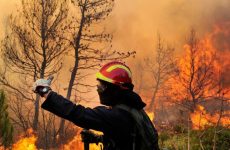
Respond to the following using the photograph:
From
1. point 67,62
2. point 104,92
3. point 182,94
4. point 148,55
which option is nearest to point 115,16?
point 148,55

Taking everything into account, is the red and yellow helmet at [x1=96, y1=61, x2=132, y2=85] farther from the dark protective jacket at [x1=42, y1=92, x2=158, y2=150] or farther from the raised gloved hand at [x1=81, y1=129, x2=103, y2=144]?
the raised gloved hand at [x1=81, y1=129, x2=103, y2=144]

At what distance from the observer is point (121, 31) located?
3888 cm

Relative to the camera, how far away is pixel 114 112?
3096 millimetres

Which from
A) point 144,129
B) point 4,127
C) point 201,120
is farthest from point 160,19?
point 144,129

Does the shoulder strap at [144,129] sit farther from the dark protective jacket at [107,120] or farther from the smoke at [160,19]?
the smoke at [160,19]

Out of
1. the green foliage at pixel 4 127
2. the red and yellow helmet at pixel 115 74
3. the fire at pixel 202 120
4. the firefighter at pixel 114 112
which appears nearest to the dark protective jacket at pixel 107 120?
the firefighter at pixel 114 112

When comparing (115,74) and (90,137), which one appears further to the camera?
(90,137)

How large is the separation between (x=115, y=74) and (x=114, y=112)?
360mm

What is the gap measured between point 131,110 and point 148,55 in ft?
117

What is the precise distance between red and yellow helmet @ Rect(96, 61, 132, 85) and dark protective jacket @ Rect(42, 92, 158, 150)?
25 centimetres

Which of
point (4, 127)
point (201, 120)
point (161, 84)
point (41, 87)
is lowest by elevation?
point (41, 87)

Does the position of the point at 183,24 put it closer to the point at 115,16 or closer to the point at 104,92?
the point at 115,16

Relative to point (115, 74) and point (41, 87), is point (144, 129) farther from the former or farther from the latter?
point (41, 87)

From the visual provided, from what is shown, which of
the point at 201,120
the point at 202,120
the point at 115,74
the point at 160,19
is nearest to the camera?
the point at 115,74
